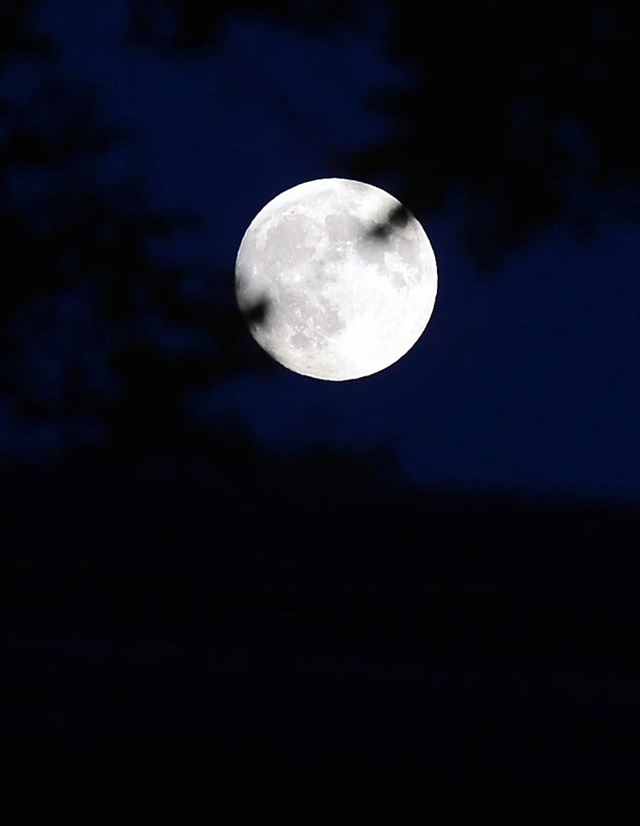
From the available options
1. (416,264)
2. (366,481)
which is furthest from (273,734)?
(416,264)

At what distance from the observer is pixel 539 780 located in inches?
210

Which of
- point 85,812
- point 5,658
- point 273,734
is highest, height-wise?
point 5,658

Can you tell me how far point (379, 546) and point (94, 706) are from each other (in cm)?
297

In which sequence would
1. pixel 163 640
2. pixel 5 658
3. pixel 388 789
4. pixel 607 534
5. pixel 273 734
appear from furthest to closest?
pixel 607 534 → pixel 163 640 → pixel 5 658 → pixel 273 734 → pixel 388 789

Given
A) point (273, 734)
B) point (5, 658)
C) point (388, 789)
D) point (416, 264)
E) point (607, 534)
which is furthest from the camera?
point (607, 534)

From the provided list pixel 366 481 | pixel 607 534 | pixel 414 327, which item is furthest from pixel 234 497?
pixel 414 327

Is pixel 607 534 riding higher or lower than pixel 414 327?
higher

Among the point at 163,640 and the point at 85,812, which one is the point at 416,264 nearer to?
the point at 85,812

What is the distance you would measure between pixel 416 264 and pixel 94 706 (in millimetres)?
3489

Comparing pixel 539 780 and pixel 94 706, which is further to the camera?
pixel 94 706

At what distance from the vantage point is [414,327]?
4629 mm

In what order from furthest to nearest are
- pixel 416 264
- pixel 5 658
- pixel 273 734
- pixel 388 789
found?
pixel 5 658 < pixel 273 734 < pixel 388 789 < pixel 416 264

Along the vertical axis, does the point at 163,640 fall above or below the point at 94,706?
above

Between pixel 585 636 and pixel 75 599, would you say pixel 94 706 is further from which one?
pixel 585 636
